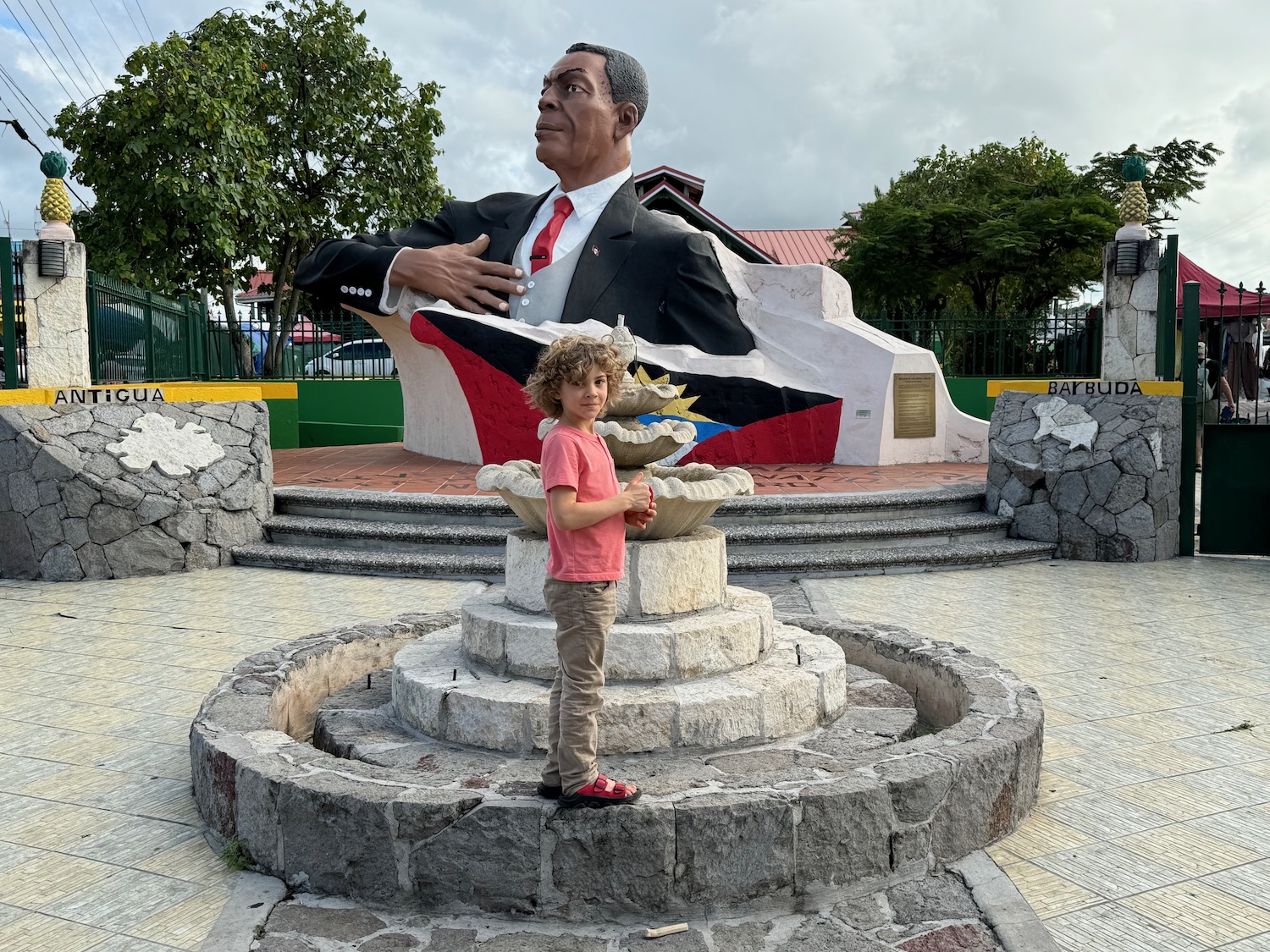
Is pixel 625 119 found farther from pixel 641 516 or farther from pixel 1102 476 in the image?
pixel 641 516

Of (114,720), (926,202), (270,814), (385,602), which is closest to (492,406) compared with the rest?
(385,602)

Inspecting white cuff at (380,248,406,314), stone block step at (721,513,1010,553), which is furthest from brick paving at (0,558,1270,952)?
white cuff at (380,248,406,314)

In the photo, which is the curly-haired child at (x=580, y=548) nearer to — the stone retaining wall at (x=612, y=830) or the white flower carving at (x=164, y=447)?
the stone retaining wall at (x=612, y=830)

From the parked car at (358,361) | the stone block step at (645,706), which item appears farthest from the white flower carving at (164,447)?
the parked car at (358,361)

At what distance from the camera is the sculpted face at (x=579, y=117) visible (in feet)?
33.9

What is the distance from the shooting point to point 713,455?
10.7 m

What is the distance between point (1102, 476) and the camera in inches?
314

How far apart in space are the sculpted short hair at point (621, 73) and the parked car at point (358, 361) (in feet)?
25.0

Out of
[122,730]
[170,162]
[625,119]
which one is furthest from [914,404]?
[170,162]

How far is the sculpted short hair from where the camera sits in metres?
10.4

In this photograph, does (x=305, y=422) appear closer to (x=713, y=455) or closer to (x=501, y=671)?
(x=713, y=455)

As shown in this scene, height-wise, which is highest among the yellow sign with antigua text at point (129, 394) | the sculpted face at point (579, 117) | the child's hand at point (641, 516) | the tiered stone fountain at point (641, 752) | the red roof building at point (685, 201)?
the red roof building at point (685, 201)

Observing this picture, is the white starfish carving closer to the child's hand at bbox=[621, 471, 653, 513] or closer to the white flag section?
the white flag section

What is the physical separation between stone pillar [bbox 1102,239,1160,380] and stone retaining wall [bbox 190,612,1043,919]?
764 cm
